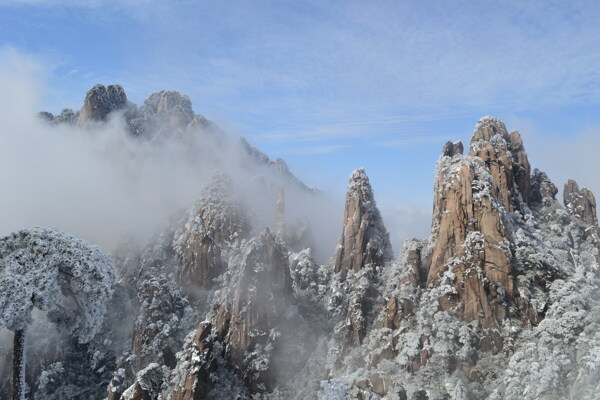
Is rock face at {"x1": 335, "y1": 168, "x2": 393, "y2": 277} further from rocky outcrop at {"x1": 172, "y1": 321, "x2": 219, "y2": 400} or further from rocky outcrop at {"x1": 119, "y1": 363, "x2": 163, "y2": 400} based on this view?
rocky outcrop at {"x1": 119, "y1": 363, "x2": 163, "y2": 400}

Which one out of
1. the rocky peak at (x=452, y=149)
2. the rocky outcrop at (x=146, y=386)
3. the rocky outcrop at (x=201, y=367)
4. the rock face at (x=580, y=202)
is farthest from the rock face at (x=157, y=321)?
the rock face at (x=580, y=202)

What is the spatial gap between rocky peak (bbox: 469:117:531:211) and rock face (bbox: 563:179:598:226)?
12.4 metres

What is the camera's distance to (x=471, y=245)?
79062 mm

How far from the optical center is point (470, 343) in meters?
73.5

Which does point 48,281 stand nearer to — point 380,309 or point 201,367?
point 201,367

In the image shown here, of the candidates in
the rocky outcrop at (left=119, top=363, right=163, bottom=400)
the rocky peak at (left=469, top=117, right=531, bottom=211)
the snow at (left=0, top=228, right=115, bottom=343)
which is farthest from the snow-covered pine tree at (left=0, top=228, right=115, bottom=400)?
the rocky peak at (left=469, top=117, right=531, bottom=211)

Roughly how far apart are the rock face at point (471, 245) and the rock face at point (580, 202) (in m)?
33.5

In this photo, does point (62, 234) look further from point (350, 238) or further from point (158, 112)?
point (158, 112)

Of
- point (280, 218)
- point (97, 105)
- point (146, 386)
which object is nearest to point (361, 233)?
point (280, 218)

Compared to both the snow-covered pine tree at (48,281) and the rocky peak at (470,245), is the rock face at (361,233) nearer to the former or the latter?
the rocky peak at (470,245)


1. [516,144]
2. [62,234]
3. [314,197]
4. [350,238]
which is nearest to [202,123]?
[314,197]

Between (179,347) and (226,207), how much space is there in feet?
139

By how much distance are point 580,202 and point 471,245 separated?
43.0m

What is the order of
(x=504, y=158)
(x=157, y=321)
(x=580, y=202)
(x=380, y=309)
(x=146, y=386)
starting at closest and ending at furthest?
1. (x=146, y=386)
2. (x=380, y=309)
3. (x=504, y=158)
4. (x=157, y=321)
5. (x=580, y=202)
